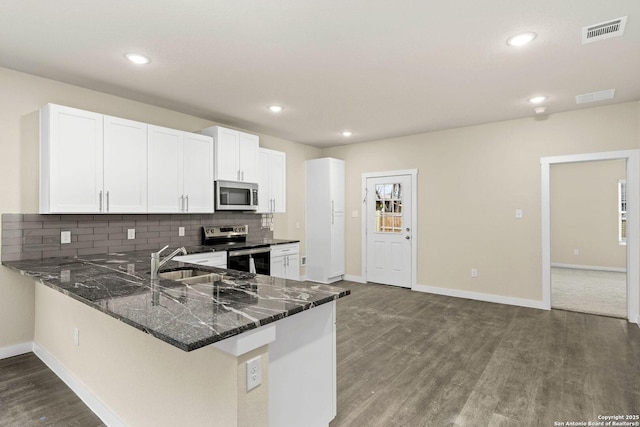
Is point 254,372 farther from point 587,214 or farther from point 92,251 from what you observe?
point 587,214

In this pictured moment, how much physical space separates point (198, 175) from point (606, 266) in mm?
8353

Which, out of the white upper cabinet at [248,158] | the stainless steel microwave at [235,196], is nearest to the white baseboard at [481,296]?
the stainless steel microwave at [235,196]

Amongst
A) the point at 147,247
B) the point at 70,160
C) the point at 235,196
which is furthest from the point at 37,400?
the point at 235,196

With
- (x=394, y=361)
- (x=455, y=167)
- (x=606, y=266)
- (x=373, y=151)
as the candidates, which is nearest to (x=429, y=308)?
(x=394, y=361)

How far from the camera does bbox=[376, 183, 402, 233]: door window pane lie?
5848 millimetres

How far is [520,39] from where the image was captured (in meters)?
2.48

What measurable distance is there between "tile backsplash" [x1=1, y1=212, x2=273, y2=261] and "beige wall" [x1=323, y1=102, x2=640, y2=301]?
3435 millimetres

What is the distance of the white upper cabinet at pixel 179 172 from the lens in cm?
364

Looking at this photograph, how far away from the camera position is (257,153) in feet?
15.7

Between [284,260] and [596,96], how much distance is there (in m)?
4.20

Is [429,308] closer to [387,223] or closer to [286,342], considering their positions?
[387,223]

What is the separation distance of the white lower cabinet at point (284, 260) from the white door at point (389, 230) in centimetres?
172

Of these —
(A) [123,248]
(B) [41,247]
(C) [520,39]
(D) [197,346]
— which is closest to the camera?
(D) [197,346]

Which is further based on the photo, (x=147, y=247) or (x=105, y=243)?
(x=147, y=247)
